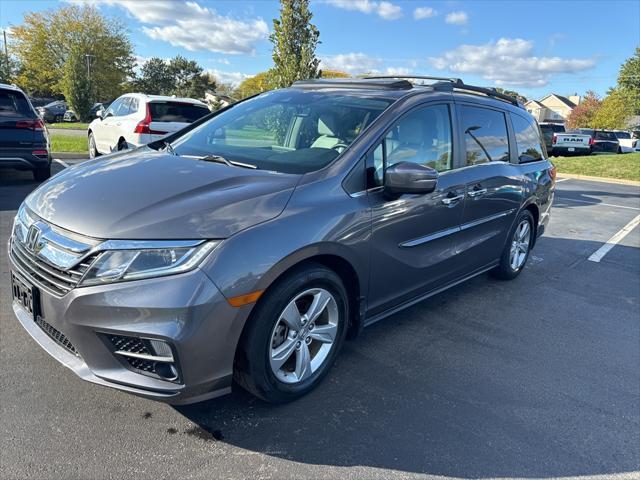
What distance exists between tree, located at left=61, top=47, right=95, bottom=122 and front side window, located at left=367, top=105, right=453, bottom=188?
111ft

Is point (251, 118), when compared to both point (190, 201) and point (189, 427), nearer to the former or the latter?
point (190, 201)

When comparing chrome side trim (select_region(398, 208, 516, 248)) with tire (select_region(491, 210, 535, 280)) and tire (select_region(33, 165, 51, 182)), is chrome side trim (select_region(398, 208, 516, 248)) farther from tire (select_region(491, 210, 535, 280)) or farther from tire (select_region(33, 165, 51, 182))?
tire (select_region(33, 165, 51, 182))

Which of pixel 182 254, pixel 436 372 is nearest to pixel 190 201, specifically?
pixel 182 254

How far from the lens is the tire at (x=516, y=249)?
4898mm

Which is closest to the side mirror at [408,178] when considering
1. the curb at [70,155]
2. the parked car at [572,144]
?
the curb at [70,155]

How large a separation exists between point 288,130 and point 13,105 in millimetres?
6325

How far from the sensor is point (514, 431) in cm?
265

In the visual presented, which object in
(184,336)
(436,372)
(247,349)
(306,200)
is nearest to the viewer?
(184,336)

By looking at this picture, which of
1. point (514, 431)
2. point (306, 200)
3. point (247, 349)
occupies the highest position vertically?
point (306, 200)

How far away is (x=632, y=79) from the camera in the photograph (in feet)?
124

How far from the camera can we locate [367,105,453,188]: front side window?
304 cm

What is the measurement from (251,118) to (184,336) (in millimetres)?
2119

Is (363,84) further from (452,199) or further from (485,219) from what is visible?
(485,219)

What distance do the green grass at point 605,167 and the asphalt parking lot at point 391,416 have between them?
14.6 m
